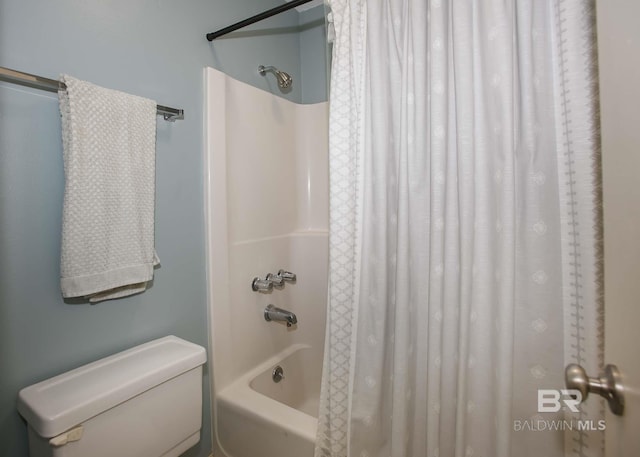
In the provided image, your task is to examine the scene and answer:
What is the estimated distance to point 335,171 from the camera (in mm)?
1039

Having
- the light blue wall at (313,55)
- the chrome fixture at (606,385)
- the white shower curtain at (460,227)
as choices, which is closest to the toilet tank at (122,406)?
the white shower curtain at (460,227)

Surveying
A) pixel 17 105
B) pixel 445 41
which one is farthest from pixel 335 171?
pixel 17 105

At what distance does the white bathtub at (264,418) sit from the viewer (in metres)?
1.11

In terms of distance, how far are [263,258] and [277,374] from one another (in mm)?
678

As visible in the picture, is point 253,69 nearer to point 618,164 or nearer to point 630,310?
point 618,164

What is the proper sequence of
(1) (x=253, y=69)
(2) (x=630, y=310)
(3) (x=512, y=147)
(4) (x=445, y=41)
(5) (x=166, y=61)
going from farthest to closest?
(1) (x=253, y=69)
(5) (x=166, y=61)
(4) (x=445, y=41)
(3) (x=512, y=147)
(2) (x=630, y=310)

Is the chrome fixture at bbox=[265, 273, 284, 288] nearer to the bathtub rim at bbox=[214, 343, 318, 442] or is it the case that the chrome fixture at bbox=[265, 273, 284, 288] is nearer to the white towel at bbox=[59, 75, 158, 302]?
the bathtub rim at bbox=[214, 343, 318, 442]

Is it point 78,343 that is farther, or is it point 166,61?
point 166,61

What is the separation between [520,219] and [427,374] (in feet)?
1.77

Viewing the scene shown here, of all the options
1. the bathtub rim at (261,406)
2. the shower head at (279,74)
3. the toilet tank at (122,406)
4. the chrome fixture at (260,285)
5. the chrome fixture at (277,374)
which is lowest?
the chrome fixture at (277,374)

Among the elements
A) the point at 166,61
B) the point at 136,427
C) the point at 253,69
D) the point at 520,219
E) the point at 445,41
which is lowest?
the point at 136,427

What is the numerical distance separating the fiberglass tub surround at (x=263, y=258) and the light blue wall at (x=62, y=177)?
0.28 feet

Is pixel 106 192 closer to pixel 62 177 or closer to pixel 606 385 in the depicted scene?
pixel 62 177

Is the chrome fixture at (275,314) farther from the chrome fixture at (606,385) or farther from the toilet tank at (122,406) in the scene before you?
the chrome fixture at (606,385)
